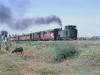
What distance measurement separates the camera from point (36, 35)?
58031 millimetres

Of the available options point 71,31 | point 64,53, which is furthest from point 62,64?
point 71,31

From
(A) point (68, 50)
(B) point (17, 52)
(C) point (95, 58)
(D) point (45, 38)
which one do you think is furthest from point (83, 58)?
(D) point (45, 38)

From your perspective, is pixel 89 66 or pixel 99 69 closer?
pixel 99 69

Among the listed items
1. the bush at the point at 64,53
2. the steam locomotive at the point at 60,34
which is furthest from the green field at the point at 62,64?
the steam locomotive at the point at 60,34

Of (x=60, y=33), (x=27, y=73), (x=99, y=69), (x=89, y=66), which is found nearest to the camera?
(x=27, y=73)

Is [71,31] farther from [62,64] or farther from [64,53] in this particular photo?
[62,64]

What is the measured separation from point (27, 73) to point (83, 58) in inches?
313

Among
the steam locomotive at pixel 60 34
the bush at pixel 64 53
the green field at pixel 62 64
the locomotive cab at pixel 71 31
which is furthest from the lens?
the steam locomotive at pixel 60 34

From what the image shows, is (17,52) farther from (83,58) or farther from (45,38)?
(45,38)

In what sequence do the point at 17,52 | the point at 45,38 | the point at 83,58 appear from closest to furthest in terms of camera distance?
the point at 83,58, the point at 17,52, the point at 45,38

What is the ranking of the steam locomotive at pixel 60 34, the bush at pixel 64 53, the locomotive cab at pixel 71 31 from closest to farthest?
1. the bush at pixel 64 53
2. the locomotive cab at pixel 71 31
3. the steam locomotive at pixel 60 34

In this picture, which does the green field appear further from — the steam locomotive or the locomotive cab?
the steam locomotive

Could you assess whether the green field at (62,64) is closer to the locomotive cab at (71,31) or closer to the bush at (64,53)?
the bush at (64,53)

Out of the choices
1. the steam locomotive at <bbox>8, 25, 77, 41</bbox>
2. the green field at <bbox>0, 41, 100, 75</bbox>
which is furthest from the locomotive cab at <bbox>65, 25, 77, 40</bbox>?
the green field at <bbox>0, 41, 100, 75</bbox>
